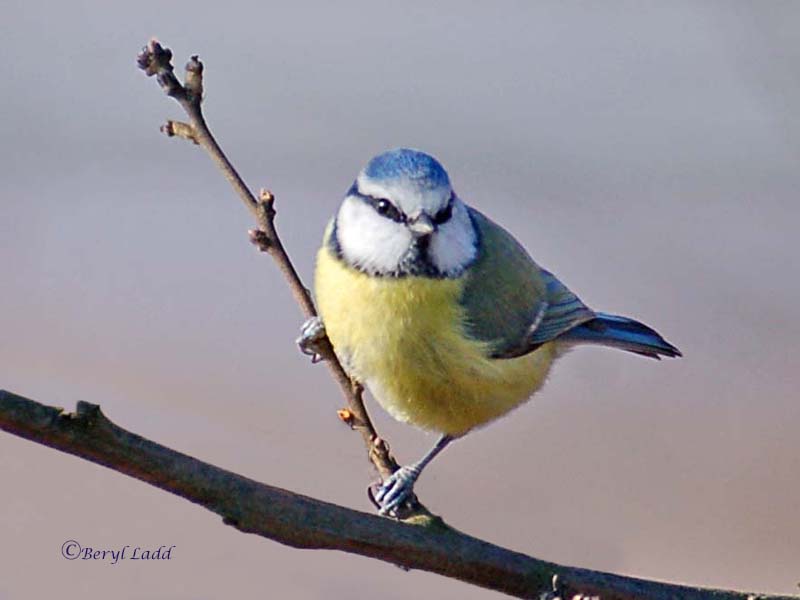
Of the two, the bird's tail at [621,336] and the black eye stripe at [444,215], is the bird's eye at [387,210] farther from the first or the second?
the bird's tail at [621,336]

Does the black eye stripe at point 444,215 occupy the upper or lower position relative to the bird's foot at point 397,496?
upper

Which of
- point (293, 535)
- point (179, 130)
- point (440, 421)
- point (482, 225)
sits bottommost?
point (293, 535)

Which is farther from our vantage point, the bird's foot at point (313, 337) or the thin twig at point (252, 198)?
the bird's foot at point (313, 337)

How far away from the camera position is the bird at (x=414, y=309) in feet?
5.51

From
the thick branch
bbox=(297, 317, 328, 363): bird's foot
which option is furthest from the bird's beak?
the thick branch

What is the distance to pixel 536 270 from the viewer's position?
211 cm

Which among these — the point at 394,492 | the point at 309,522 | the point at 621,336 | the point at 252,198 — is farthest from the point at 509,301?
the point at 309,522

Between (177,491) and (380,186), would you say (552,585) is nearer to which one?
(177,491)

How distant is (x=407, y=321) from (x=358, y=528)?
2.04ft

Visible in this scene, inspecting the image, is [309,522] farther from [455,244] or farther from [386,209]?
[455,244]

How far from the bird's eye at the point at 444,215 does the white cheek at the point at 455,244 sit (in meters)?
0.02

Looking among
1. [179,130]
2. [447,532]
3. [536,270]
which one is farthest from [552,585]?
[536,270]

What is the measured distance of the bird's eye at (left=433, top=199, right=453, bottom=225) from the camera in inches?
67.1

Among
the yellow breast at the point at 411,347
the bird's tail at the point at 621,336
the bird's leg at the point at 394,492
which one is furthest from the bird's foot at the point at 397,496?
the bird's tail at the point at 621,336
